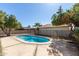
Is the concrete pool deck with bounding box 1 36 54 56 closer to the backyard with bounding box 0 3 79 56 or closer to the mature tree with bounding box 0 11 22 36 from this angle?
the backyard with bounding box 0 3 79 56

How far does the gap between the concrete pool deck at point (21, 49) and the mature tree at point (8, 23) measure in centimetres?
16

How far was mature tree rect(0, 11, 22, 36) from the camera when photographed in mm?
3279

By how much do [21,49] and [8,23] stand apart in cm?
50

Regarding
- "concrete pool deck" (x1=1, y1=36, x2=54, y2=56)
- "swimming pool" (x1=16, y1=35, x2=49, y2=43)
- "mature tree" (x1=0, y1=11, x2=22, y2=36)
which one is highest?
"mature tree" (x1=0, y1=11, x2=22, y2=36)

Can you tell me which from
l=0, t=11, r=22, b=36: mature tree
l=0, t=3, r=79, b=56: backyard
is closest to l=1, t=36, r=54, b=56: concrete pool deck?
l=0, t=3, r=79, b=56: backyard

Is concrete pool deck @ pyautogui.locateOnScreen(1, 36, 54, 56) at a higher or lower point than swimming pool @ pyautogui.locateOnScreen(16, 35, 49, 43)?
lower

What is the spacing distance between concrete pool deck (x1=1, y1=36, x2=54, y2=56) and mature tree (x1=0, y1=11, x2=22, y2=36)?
0.16m

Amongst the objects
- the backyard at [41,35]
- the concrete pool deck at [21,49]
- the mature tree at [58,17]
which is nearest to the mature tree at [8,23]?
the backyard at [41,35]

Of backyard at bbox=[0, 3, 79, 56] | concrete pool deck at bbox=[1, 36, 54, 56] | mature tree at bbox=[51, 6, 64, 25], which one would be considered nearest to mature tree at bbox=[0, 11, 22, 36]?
backyard at bbox=[0, 3, 79, 56]

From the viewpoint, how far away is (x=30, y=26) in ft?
10.9

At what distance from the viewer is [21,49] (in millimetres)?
3289

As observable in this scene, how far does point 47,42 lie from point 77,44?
0.51 meters

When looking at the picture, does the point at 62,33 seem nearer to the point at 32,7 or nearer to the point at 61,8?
the point at 61,8

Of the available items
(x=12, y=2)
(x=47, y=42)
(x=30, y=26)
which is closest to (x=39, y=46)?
(x=47, y=42)
